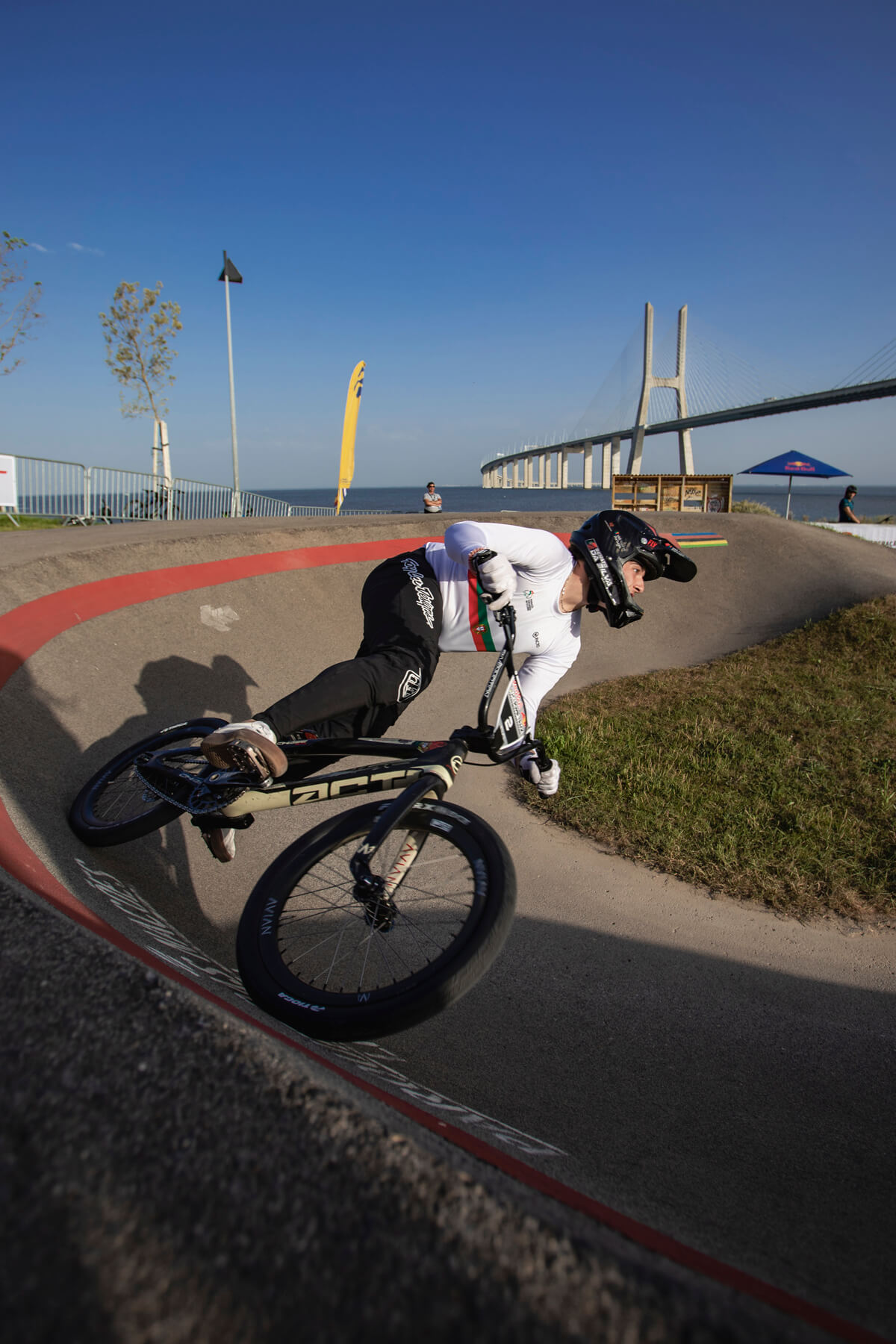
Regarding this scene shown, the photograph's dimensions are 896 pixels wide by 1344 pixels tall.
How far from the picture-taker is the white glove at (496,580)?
3.14 metres

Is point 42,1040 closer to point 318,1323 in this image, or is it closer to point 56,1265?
point 56,1265

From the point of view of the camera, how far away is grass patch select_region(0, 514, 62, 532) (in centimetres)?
1602

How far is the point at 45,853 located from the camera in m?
3.01

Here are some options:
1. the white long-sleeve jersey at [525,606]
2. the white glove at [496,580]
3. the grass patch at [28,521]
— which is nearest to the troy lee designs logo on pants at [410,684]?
the white long-sleeve jersey at [525,606]

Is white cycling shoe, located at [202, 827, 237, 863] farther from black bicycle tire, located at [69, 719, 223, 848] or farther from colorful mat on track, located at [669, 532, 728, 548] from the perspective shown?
colorful mat on track, located at [669, 532, 728, 548]

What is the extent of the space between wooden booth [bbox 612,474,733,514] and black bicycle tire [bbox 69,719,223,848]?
19874mm

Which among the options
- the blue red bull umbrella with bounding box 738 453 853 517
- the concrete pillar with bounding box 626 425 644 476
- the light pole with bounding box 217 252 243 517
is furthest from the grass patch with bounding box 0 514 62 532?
the concrete pillar with bounding box 626 425 644 476

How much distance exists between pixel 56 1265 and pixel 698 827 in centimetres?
474

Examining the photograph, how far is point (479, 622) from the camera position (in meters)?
3.81

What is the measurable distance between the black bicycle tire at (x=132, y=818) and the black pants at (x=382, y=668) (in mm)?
838

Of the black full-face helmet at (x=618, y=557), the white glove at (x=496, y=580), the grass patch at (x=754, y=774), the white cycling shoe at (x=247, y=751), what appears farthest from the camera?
the grass patch at (x=754, y=774)

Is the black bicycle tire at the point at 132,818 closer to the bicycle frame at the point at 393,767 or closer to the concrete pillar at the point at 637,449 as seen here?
the bicycle frame at the point at 393,767

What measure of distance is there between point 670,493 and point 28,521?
62.3ft

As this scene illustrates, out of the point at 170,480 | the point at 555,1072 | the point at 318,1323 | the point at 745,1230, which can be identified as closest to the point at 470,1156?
the point at 318,1323
